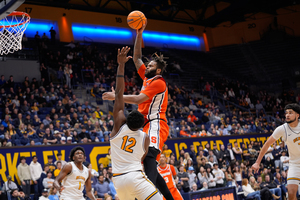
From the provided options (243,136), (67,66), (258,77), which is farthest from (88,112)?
(258,77)

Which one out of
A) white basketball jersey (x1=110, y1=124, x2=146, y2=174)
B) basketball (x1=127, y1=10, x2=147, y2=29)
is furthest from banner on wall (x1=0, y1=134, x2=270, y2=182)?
white basketball jersey (x1=110, y1=124, x2=146, y2=174)

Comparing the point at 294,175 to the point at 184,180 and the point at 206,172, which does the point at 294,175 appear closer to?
the point at 184,180

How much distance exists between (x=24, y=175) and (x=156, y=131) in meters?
8.50

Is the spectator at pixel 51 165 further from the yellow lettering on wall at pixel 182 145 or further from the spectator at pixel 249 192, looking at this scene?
the spectator at pixel 249 192

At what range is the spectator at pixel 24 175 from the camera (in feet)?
39.8

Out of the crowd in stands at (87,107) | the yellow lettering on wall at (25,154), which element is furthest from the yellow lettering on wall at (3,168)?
the crowd in stands at (87,107)

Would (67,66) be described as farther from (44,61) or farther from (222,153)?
(222,153)

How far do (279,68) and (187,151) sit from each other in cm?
1838

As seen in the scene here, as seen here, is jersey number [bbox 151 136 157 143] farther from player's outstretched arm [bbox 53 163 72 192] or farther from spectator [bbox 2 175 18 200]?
spectator [bbox 2 175 18 200]

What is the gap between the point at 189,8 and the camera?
102ft

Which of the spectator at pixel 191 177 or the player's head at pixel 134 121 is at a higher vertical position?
the player's head at pixel 134 121

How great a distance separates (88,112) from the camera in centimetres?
1736

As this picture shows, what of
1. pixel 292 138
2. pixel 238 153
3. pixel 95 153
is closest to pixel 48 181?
pixel 95 153

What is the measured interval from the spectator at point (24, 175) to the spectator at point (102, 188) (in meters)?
2.29
